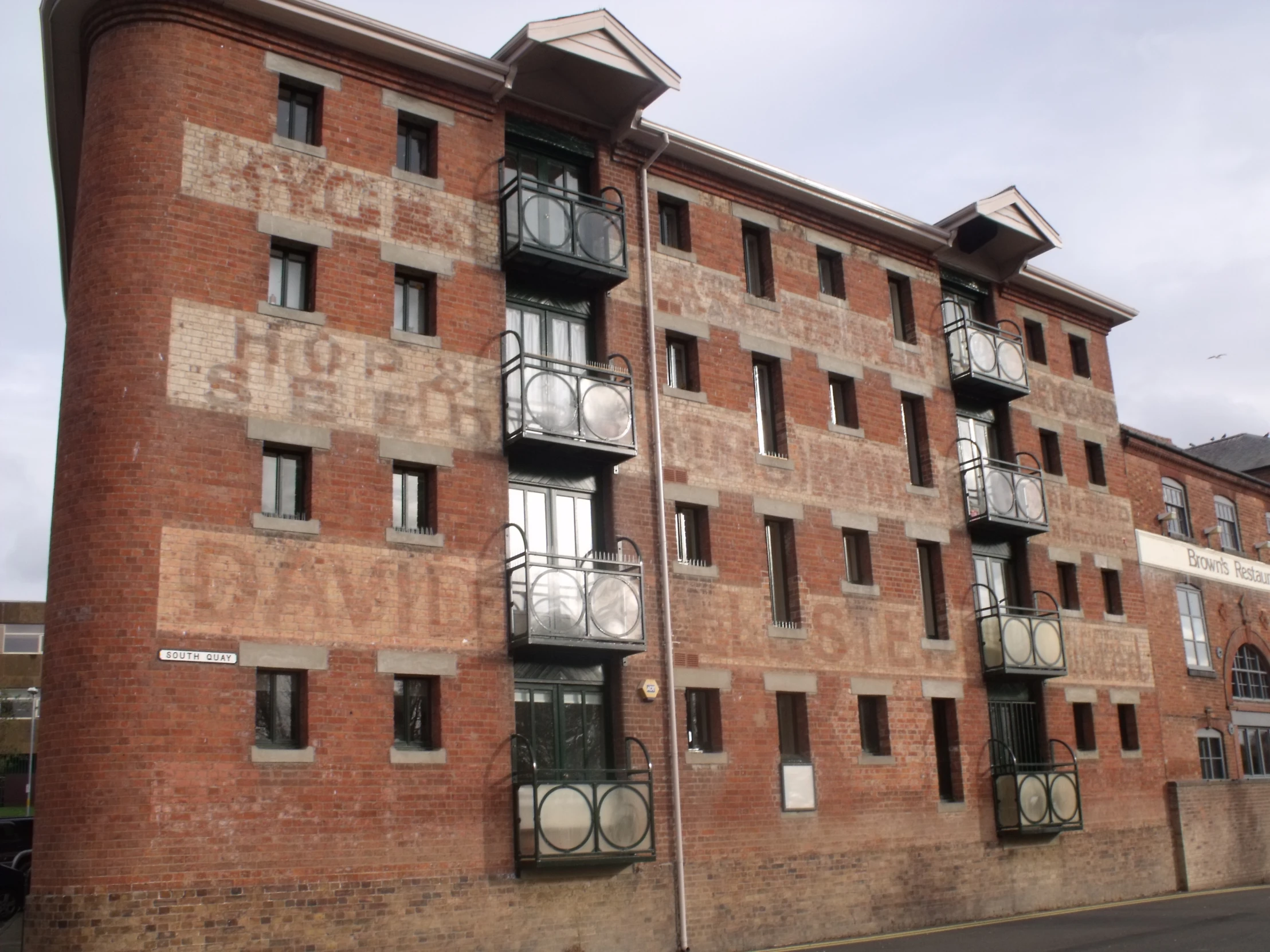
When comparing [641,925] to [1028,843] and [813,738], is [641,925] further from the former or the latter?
[1028,843]

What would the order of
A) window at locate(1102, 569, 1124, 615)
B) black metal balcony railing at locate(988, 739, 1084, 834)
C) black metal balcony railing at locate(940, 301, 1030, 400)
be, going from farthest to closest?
window at locate(1102, 569, 1124, 615) < black metal balcony railing at locate(940, 301, 1030, 400) < black metal balcony railing at locate(988, 739, 1084, 834)

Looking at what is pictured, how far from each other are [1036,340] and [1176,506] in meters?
6.44

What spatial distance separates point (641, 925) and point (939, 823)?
6.62m

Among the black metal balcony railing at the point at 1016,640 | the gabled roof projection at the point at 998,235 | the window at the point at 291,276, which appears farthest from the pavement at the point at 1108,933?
the gabled roof projection at the point at 998,235

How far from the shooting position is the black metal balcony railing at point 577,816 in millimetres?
16438

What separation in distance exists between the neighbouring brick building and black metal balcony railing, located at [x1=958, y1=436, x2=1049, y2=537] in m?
0.09

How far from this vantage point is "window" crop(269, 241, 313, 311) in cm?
1705

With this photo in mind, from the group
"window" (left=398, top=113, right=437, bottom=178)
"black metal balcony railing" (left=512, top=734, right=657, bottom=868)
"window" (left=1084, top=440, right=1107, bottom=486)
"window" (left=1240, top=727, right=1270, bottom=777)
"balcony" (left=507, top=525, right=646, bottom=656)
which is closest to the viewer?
"black metal balcony railing" (left=512, top=734, right=657, bottom=868)

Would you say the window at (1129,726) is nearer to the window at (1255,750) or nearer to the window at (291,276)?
the window at (1255,750)

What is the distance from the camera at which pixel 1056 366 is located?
91.3 ft

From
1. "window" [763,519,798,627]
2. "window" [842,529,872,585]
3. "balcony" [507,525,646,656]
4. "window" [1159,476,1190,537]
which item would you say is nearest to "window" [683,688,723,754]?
"balcony" [507,525,646,656]

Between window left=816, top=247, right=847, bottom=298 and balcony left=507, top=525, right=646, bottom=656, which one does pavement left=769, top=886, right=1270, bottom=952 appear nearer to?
balcony left=507, top=525, right=646, bottom=656

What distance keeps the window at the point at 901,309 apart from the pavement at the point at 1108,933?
10.7 m

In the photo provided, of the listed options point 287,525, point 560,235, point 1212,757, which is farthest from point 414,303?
point 1212,757
